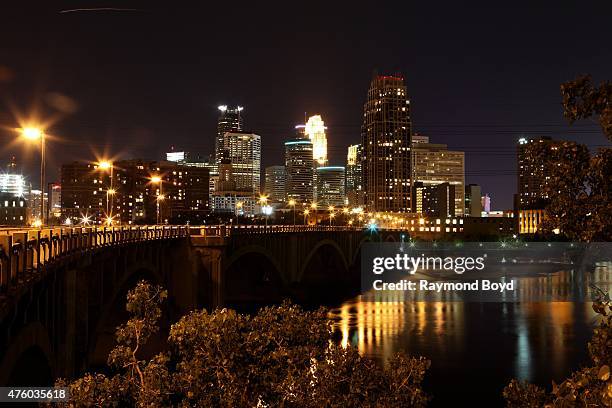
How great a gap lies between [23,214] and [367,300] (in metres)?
78.2

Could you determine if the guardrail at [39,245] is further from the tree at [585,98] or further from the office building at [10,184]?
the office building at [10,184]

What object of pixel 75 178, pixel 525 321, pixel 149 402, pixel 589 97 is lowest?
pixel 525 321

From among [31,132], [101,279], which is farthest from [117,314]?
[31,132]

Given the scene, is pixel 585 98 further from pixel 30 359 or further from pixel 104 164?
pixel 104 164

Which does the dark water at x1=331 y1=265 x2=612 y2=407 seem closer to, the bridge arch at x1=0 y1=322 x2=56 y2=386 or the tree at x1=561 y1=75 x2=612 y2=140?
the bridge arch at x1=0 y1=322 x2=56 y2=386

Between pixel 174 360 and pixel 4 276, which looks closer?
pixel 4 276

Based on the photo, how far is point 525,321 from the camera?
8281 cm

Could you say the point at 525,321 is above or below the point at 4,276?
below

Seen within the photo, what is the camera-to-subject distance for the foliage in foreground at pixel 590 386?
970 centimetres

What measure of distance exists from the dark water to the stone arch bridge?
13065 millimetres

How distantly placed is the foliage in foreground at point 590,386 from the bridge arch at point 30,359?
43.3 ft

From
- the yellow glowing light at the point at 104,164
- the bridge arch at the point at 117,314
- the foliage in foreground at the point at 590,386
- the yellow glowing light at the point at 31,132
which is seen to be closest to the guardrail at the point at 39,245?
the bridge arch at the point at 117,314

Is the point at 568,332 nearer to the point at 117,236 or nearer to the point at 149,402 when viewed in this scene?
the point at 117,236

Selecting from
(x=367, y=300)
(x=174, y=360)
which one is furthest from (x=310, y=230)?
(x=174, y=360)
